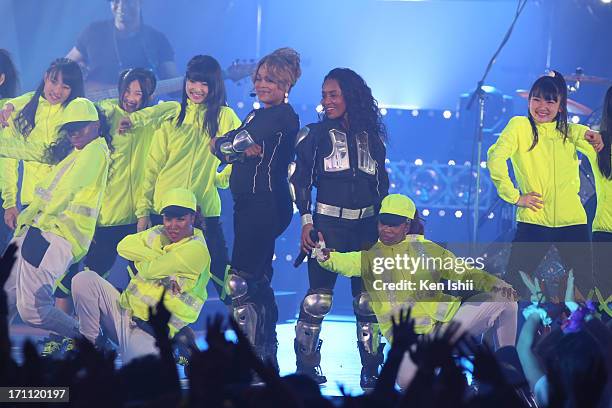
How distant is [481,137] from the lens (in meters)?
8.51

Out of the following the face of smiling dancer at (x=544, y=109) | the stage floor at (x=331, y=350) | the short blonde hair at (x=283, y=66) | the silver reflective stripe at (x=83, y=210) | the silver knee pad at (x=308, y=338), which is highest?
the short blonde hair at (x=283, y=66)

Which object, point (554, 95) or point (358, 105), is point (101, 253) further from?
point (554, 95)

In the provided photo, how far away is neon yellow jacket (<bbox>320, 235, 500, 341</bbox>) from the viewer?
700 centimetres

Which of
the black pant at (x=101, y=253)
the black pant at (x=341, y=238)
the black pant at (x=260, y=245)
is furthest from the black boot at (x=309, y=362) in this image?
the black pant at (x=101, y=253)

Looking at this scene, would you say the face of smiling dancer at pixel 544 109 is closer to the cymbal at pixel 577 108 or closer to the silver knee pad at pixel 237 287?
the cymbal at pixel 577 108

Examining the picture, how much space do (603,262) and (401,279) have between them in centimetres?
168

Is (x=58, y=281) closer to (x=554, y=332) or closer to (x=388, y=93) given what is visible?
(x=554, y=332)

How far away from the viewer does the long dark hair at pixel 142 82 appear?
7793 millimetres

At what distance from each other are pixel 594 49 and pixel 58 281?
5405 mm

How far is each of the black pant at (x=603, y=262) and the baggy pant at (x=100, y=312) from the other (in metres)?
3.63

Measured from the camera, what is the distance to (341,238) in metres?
7.05

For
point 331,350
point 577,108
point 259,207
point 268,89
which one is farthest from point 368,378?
point 577,108

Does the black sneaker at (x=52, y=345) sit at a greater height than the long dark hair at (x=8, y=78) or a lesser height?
lesser

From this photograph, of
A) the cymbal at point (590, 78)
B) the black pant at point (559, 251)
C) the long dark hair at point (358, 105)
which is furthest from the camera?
the cymbal at point (590, 78)
